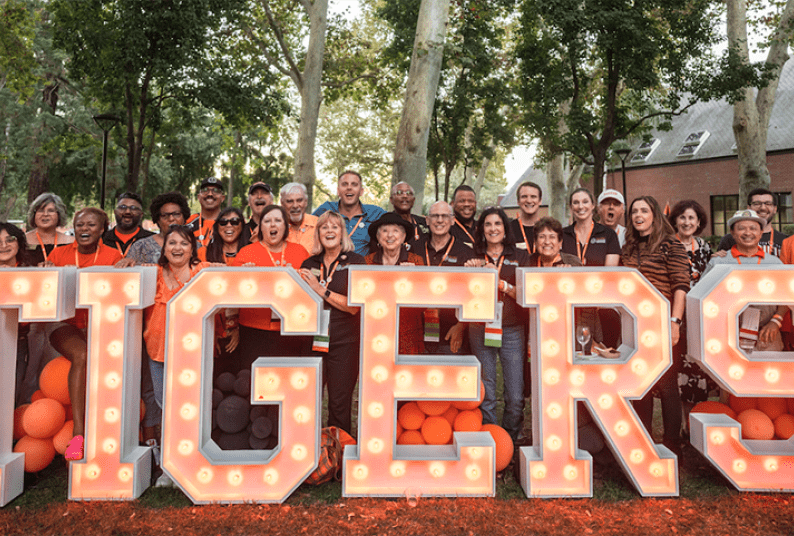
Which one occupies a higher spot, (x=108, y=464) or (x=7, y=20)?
(x=7, y=20)

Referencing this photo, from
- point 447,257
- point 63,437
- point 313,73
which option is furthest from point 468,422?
point 313,73

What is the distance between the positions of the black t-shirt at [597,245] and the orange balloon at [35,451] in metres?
4.42

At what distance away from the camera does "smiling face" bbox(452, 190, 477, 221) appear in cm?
519

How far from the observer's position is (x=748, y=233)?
4.14m

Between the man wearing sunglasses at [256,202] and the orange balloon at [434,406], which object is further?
the man wearing sunglasses at [256,202]

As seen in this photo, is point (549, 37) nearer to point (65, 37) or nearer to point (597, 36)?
point (597, 36)

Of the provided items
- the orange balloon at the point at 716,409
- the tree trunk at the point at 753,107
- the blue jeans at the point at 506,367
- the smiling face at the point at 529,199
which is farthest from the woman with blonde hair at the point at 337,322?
the tree trunk at the point at 753,107

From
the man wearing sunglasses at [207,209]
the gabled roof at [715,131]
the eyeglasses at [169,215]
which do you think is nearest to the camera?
the eyeglasses at [169,215]

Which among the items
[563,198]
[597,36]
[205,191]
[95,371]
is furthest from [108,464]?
[563,198]

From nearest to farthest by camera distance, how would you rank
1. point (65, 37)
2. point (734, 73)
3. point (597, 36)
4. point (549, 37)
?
1. point (65, 37)
2. point (597, 36)
3. point (734, 73)
4. point (549, 37)

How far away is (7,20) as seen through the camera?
11.4 metres

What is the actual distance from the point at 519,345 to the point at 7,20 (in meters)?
13.7

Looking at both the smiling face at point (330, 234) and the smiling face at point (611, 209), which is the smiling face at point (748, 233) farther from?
the smiling face at point (330, 234)

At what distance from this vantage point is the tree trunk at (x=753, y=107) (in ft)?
44.7
